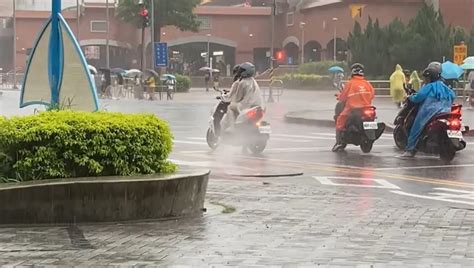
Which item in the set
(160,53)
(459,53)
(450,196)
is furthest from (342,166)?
(160,53)

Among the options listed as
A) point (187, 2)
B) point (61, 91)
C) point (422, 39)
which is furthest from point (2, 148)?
point (187, 2)

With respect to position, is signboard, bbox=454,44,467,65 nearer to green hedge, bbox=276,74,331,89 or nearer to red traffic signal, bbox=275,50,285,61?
red traffic signal, bbox=275,50,285,61

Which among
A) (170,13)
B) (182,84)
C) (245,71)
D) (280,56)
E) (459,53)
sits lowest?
(182,84)

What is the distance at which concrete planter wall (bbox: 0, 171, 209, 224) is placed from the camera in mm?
8242

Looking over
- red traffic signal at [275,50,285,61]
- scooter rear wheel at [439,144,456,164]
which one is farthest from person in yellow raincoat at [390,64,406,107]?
red traffic signal at [275,50,285,61]

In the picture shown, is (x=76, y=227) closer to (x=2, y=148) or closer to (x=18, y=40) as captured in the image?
(x=2, y=148)

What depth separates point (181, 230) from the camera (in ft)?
27.2

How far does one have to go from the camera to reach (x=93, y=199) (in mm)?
8406

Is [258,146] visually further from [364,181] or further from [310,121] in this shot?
[310,121]

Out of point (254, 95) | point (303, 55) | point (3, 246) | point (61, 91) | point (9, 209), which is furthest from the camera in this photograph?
point (303, 55)

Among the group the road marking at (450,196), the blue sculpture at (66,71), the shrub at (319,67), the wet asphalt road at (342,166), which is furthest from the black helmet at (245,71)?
the shrub at (319,67)

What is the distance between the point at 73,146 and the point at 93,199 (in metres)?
0.68

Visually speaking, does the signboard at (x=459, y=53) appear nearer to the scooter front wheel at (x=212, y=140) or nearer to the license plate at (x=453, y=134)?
the scooter front wheel at (x=212, y=140)

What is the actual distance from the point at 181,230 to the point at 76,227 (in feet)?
3.22
